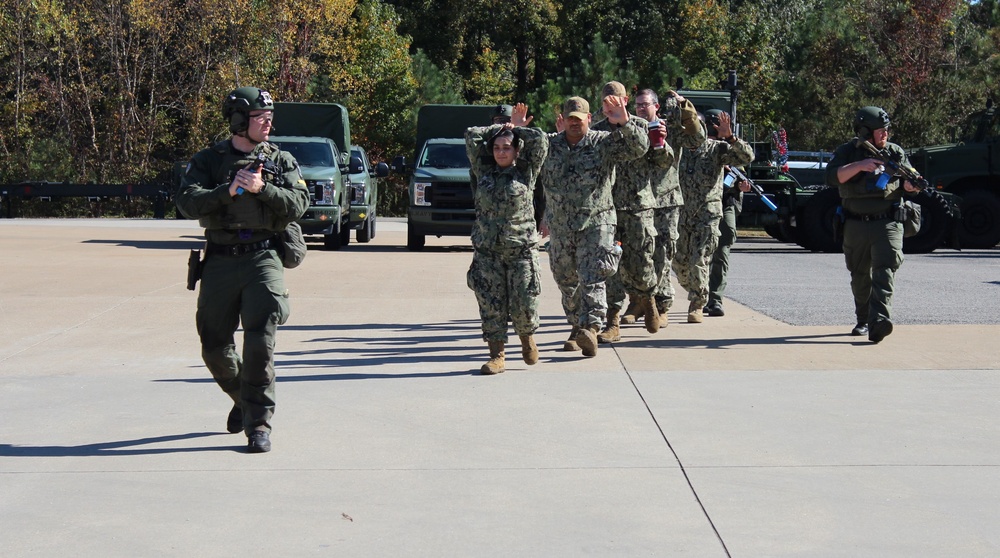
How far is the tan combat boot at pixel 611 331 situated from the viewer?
10.3 m

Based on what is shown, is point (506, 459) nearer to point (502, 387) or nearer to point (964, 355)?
point (502, 387)

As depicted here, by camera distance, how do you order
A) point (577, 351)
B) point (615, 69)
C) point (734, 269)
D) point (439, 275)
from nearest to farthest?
point (577, 351) < point (439, 275) < point (734, 269) < point (615, 69)

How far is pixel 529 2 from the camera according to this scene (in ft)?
153

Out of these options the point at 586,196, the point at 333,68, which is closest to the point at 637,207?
the point at 586,196

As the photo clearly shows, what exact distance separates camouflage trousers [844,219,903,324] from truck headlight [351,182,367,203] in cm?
1484

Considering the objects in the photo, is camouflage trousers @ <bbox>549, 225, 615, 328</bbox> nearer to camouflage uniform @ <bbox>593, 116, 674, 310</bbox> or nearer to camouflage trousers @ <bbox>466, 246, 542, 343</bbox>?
camouflage trousers @ <bbox>466, 246, 542, 343</bbox>

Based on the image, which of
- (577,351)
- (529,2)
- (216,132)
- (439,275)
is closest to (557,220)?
(577,351)

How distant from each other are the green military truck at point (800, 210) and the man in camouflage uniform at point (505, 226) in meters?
13.9

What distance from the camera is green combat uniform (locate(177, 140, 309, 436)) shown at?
6.54m

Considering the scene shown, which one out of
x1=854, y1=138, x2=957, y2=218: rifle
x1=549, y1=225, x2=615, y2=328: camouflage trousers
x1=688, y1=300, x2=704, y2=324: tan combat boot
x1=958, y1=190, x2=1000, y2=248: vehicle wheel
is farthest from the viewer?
x1=958, y1=190, x2=1000, y2=248: vehicle wheel

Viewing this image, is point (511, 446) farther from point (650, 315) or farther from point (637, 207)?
point (650, 315)

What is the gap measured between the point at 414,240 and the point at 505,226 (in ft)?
47.6

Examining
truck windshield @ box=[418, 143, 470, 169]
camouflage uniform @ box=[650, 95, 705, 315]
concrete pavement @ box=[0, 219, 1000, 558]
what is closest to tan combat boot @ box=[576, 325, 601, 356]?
concrete pavement @ box=[0, 219, 1000, 558]

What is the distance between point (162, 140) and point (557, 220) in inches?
1375
